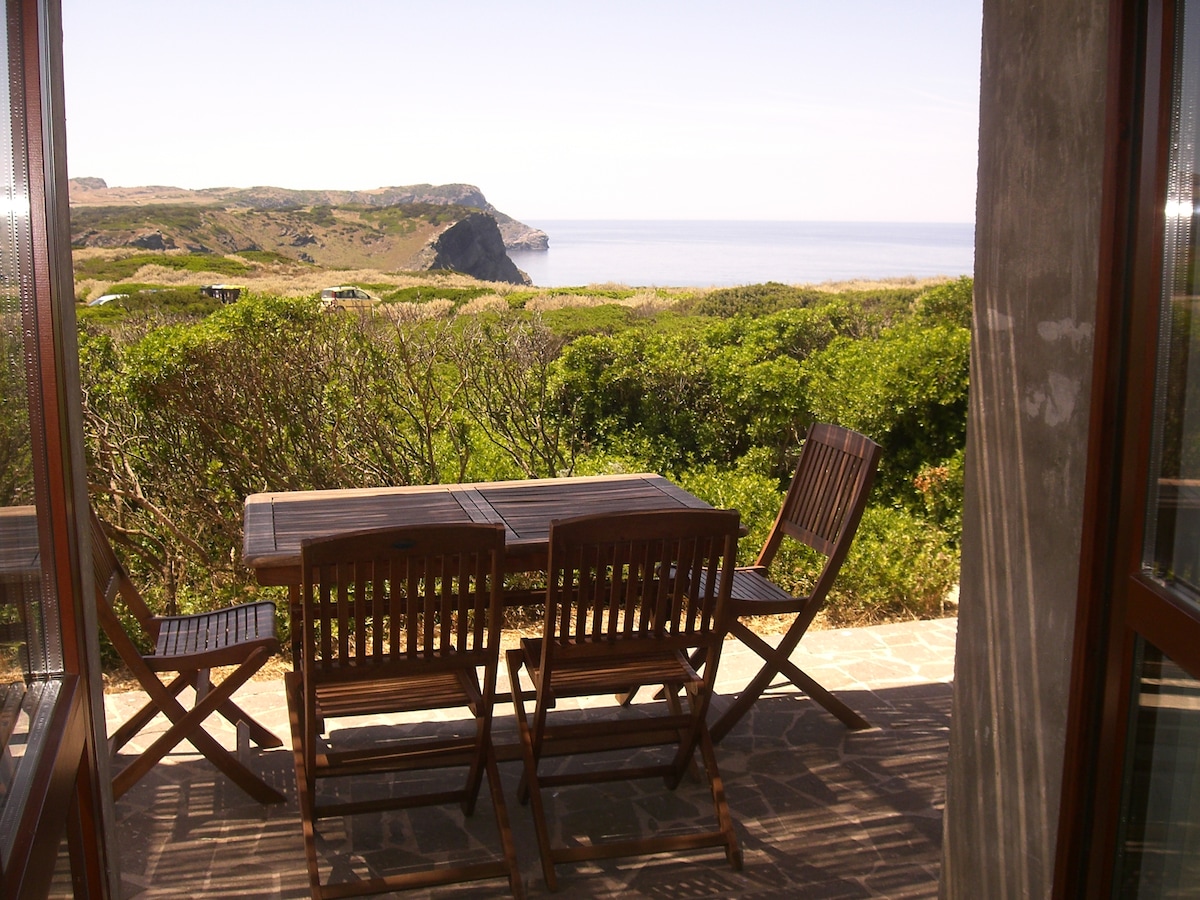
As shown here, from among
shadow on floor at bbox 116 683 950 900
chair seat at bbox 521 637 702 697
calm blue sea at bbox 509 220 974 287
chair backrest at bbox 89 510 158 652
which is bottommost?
shadow on floor at bbox 116 683 950 900

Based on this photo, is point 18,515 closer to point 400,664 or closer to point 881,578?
point 400,664

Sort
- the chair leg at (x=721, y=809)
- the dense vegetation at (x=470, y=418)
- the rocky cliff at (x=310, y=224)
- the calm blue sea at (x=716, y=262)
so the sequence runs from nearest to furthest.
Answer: the chair leg at (x=721, y=809), the dense vegetation at (x=470, y=418), the rocky cliff at (x=310, y=224), the calm blue sea at (x=716, y=262)

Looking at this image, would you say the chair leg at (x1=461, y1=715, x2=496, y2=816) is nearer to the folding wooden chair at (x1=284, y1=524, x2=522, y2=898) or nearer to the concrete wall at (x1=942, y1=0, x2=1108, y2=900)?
the folding wooden chair at (x1=284, y1=524, x2=522, y2=898)

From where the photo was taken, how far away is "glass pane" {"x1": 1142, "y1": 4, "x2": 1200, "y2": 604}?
171 cm

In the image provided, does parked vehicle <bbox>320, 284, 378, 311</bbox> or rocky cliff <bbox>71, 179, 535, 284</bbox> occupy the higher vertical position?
rocky cliff <bbox>71, 179, 535, 284</bbox>

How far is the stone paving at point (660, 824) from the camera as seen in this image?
3.34 meters

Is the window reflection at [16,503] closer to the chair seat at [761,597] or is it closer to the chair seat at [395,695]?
the chair seat at [395,695]

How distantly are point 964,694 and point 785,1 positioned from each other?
15.6 m

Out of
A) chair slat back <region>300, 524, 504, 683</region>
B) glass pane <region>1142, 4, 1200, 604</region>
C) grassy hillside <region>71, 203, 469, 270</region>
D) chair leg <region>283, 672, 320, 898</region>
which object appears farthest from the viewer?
grassy hillside <region>71, 203, 469, 270</region>

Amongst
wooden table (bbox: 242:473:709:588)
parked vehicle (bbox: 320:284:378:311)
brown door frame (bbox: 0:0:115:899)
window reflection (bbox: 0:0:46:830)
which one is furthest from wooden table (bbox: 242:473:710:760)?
parked vehicle (bbox: 320:284:378:311)

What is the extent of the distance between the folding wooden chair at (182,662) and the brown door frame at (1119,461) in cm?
260

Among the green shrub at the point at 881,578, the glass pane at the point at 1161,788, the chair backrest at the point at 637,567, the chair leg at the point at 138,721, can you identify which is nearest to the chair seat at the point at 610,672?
the chair backrest at the point at 637,567

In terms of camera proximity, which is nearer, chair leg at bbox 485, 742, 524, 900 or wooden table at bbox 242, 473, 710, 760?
chair leg at bbox 485, 742, 524, 900

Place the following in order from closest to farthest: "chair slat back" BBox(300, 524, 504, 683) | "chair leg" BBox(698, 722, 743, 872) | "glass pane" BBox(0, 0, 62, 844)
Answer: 1. "glass pane" BBox(0, 0, 62, 844)
2. "chair slat back" BBox(300, 524, 504, 683)
3. "chair leg" BBox(698, 722, 743, 872)
